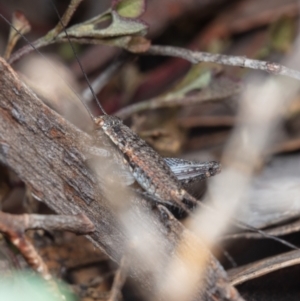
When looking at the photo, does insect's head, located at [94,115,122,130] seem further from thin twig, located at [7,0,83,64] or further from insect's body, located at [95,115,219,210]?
thin twig, located at [7,0,83,64]

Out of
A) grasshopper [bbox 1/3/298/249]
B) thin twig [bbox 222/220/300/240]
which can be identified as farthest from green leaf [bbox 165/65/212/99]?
thin twig [bbox 222/220/300/240]

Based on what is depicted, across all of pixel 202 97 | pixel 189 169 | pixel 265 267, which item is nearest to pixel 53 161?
pixel 189 169

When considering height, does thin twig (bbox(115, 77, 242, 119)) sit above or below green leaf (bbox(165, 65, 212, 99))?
below

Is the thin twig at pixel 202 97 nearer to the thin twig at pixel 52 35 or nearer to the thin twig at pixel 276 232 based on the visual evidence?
the thin twig at pixel 52 35

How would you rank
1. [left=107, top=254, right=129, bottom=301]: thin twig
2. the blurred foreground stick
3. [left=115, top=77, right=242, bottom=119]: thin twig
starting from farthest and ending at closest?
1. [left=115, top=77, right=242, bottom=119]: thin twig
2. the blurred foreground stick
3. [left=107, top=254, right=129, bottom=301]: thin twig

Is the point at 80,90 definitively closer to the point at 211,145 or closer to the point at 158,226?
the point at 211,145

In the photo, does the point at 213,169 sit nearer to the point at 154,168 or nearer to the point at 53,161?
the point at 154,168
